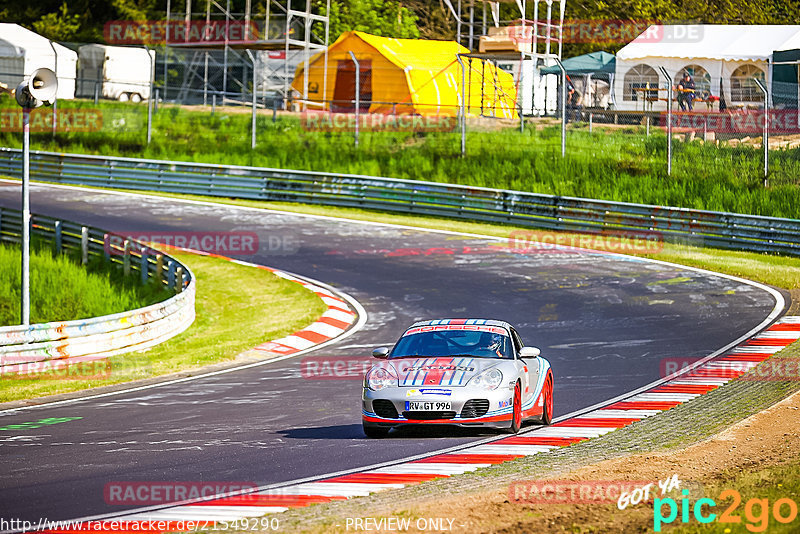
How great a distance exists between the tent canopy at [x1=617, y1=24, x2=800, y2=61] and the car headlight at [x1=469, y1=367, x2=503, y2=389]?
32473 millimetres

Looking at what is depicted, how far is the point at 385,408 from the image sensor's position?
1072cm


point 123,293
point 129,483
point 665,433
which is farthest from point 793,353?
point 123,293

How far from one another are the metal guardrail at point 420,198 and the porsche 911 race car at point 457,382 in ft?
50.9

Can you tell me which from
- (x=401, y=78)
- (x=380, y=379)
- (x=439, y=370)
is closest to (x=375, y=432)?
(x=380, y=379)

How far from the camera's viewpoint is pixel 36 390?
591 inches

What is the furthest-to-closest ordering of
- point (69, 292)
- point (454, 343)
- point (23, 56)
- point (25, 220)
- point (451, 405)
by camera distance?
point (23, 56) < point (69, 292) < point (25, 220) < point (454, 343) < point (451, 405)

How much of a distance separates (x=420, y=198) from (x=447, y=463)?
72.2ft

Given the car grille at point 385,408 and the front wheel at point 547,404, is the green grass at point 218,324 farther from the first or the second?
the front wheel at point 547,404

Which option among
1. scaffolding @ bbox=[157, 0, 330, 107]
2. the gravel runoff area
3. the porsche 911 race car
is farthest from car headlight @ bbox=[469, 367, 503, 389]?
scaffolding @ bbox=[157, 0, 330, 107]

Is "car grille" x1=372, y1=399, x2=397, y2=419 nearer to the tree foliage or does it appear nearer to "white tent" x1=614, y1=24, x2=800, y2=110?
"white tent" x1=614, y1=24, x2=800, y2=110

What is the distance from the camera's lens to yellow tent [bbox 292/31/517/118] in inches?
1654

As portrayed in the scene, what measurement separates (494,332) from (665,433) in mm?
2041

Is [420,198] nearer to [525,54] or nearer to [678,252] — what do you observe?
[678,252]

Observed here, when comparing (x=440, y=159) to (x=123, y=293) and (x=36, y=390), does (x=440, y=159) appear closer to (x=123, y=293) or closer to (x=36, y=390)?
(x=123, y=293)
